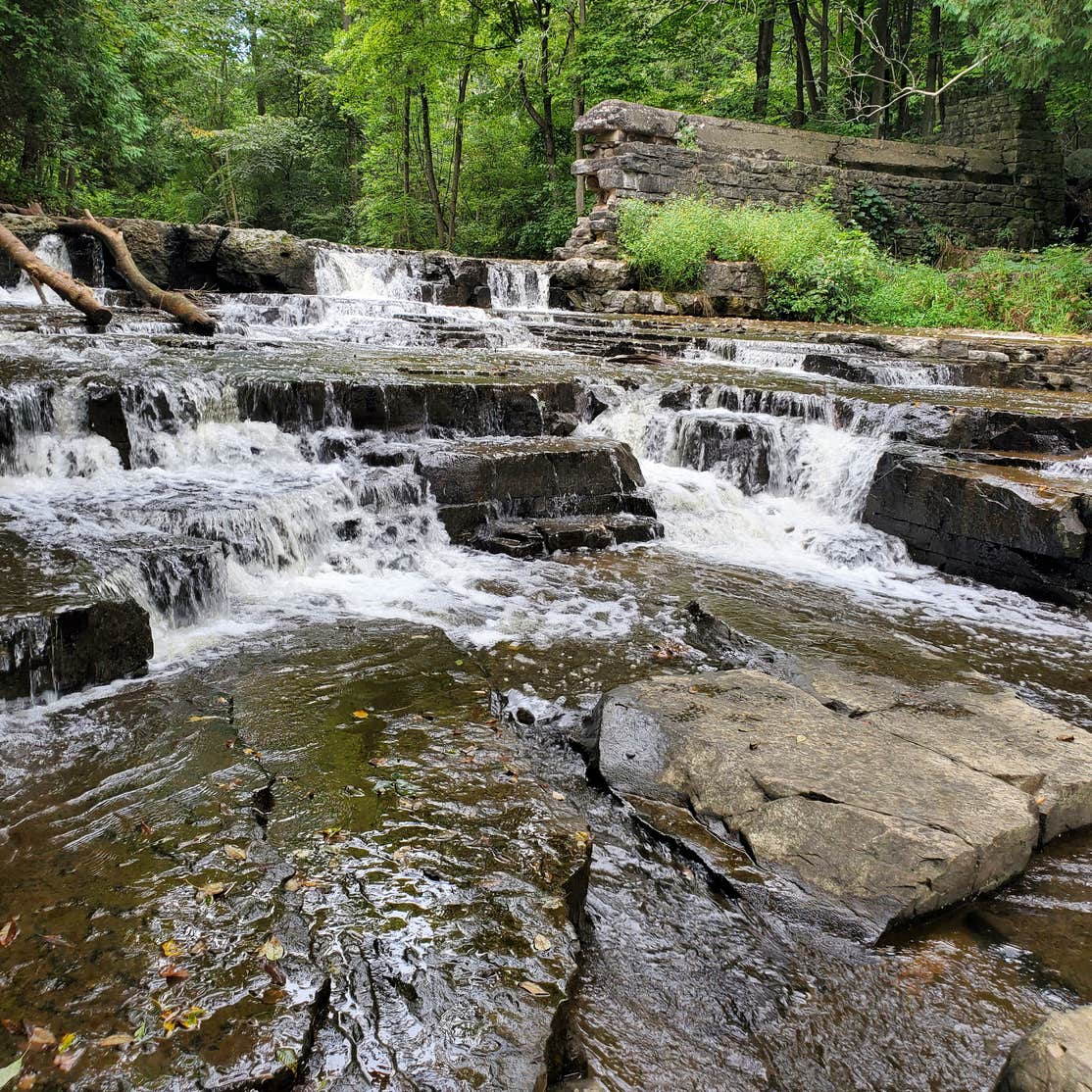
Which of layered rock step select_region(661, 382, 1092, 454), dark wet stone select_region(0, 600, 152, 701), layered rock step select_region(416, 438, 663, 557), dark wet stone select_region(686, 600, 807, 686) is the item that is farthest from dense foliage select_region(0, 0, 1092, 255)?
dark wet stone select_region(0, 600, 152, 701)

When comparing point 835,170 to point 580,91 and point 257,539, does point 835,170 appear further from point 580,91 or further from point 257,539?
point 257,539

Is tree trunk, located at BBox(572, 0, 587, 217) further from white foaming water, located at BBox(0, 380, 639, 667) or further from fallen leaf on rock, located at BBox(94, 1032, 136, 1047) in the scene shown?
fallen leaf on rock, located at BBox(94, 1032, 136, 1047)

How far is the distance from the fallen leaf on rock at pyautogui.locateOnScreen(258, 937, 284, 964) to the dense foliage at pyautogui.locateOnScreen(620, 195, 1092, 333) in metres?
13.4

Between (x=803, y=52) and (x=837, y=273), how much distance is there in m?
8.27

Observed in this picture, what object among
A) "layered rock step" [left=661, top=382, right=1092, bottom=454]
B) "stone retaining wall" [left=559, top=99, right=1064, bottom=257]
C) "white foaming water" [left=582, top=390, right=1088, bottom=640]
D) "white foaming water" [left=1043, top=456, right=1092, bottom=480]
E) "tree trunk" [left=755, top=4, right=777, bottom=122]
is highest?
"tree trunk" [left=755, top=4, right=777, bottom=122]

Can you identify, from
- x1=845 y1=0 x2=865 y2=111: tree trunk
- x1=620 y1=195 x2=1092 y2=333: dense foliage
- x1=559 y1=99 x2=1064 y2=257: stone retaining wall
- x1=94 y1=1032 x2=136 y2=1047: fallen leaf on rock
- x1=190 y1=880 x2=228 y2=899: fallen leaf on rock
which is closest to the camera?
x1=94 y1=1032 x2=136 y2=1047: fallen leaf on rock

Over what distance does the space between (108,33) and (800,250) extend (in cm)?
1183

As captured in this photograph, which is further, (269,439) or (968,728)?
(269,439)

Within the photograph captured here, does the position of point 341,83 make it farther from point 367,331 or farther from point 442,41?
point 367,331

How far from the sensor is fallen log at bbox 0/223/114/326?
8.41 m

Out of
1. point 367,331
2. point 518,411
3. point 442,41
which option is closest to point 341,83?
point 442,41

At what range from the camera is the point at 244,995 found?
191 centimetres

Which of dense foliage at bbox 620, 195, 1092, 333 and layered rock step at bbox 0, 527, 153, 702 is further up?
dense foliage at bbox 620, 195, 1092, 333

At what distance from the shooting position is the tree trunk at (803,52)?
1739 centimetres
